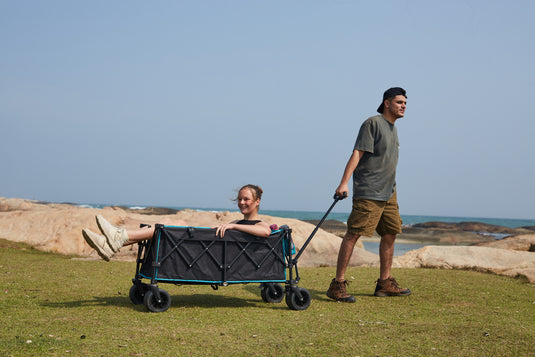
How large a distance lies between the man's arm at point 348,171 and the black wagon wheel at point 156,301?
6.59ft

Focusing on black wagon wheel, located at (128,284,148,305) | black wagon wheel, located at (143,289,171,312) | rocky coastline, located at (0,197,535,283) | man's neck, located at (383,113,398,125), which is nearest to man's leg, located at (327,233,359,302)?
man's neck, located at (383,113,398,125)

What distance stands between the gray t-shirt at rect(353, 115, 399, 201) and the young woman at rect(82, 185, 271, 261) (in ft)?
3.88

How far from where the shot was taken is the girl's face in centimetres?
510

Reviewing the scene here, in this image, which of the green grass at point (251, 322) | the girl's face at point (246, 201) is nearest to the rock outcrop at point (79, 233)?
the green grass at point (251, 322)

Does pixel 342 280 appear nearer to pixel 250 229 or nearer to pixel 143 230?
pixel 250 229

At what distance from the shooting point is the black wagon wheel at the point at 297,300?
4883 millimetres

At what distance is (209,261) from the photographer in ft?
15.4

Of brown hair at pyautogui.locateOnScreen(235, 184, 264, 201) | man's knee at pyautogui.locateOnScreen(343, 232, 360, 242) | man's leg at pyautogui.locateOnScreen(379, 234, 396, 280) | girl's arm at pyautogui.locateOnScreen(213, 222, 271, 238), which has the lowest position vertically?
man's leg at pyautogui.locateOnScreen(379, 234, 396, 280)

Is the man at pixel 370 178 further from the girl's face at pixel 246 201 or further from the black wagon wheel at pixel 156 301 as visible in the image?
the black wagon wheel at pixel 156 301

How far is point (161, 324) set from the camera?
13.2 ft

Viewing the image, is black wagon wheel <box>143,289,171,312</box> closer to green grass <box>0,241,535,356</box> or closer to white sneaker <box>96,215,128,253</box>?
green grass <box>0,241,535,356</box>

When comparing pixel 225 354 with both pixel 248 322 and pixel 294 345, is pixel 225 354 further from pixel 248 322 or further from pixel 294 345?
pixel 248 322

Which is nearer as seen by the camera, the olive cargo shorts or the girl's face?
the girl's face

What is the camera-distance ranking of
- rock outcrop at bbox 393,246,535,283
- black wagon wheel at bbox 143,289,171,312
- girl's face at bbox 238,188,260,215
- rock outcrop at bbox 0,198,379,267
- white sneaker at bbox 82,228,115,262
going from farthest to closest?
1. rock outcrop at bbox 0,198,379,267
2. rock outcrop at bbox 393,246,535,283
3. girl's face at bbox 238,188,260,215
4. black wagon wheel at bbox 143,289,171,312
5. white sneaker at bbox 82,228,115,262
